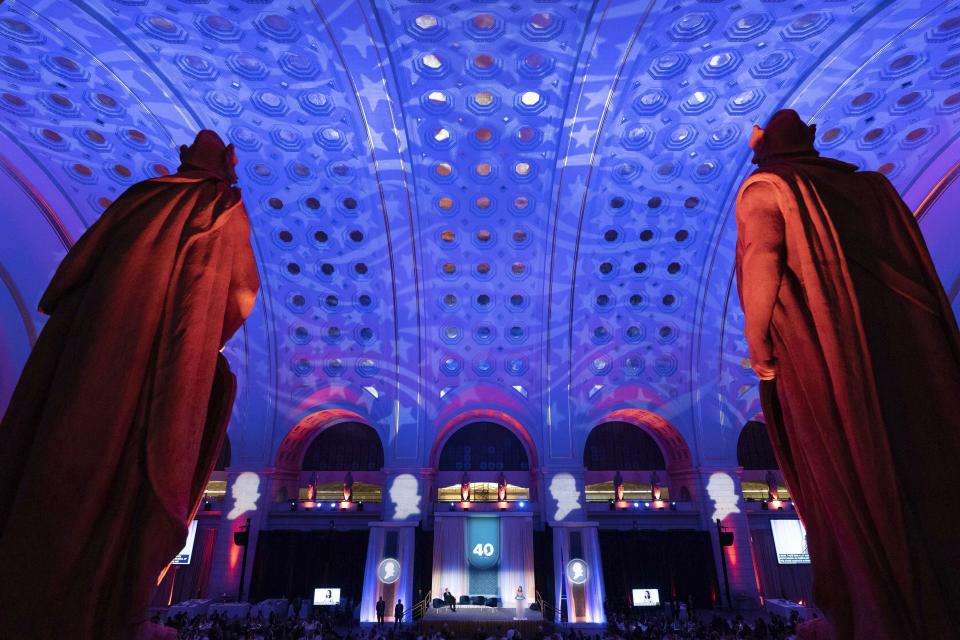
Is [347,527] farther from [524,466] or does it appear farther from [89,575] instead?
[89,575]

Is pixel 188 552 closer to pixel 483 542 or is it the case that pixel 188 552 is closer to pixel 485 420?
pixel 483 542

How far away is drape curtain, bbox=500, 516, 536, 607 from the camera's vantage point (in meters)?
20.3

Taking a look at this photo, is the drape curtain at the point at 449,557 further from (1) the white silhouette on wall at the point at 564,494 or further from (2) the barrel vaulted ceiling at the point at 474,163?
(1) the white silhouette on wall at the point at 564,494

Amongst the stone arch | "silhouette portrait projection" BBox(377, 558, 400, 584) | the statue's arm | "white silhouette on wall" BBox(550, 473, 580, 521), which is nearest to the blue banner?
"white silhouette on wall" BBox(550, 473, 580, 521)

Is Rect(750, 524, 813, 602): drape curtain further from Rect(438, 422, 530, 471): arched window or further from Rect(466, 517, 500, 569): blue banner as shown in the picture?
Rect(466, 517, 500, 569): blue banner

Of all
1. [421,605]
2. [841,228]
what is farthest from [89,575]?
[421,605]

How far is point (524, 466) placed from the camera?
2466 centimetres

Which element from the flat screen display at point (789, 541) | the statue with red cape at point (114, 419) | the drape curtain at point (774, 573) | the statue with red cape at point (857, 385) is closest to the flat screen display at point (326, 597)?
the drape curtain at point (774, 573)

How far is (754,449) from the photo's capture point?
82.2ft

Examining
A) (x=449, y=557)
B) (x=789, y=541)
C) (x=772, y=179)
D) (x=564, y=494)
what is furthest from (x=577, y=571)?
(x=772, y=179)

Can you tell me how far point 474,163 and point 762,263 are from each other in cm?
1474

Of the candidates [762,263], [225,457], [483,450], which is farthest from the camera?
[483,450]

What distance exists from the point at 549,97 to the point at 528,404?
13.3 meters

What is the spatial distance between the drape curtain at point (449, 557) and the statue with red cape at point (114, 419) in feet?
63.7
